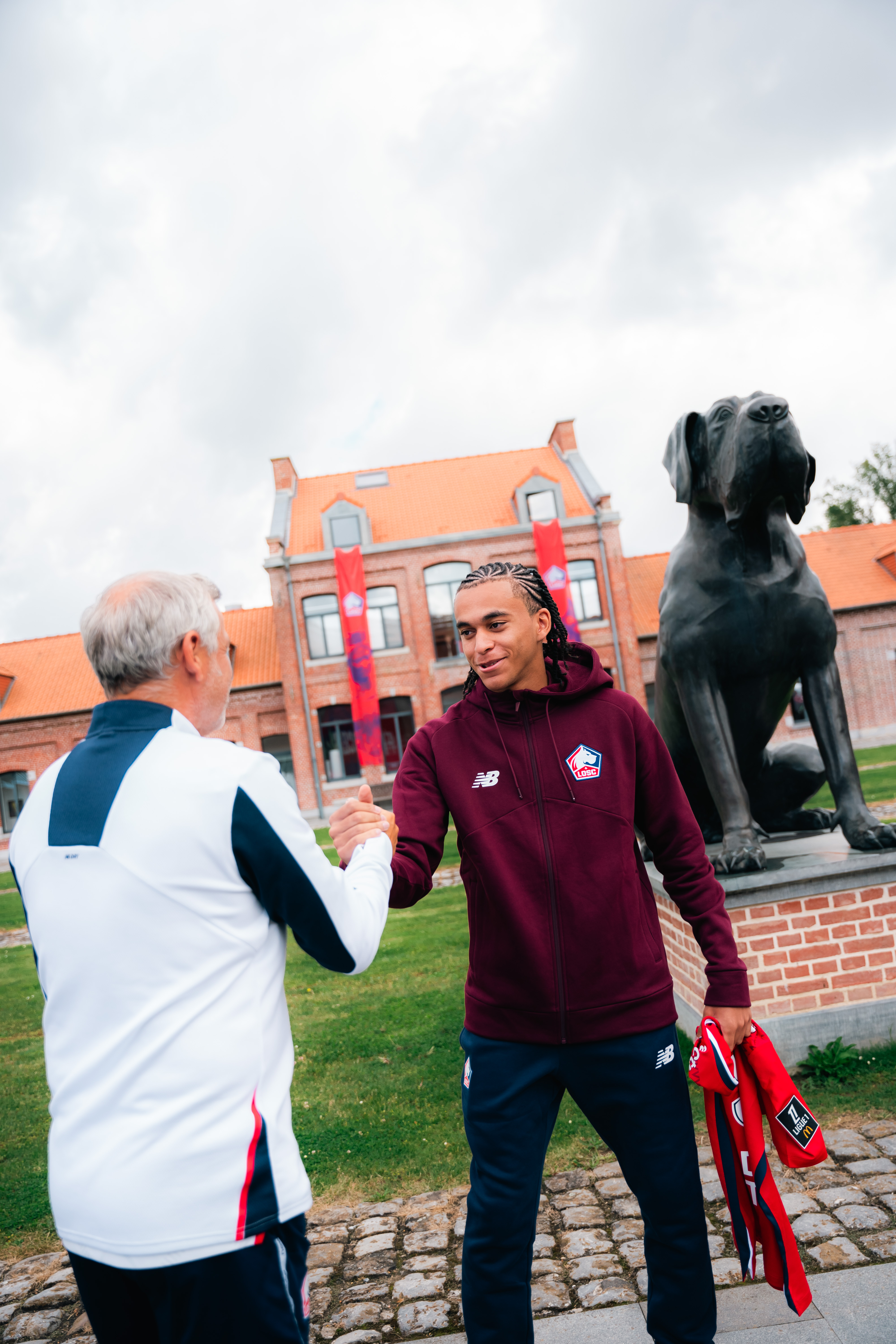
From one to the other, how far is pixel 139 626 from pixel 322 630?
921 inches

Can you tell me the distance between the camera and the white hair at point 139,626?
1.46 metres

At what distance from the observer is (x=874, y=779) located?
14.4 metres

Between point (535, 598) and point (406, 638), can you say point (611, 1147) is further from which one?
point (406, 638)

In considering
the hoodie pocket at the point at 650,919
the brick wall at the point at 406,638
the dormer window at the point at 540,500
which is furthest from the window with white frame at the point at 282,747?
the hoodie pocket at the point at 650,919

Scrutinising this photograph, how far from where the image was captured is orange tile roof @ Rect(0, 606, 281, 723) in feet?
85.1

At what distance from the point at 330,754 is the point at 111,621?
23.6 m

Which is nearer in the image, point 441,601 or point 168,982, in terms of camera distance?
point 168,982

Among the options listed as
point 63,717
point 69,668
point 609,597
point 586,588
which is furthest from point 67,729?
point 609,597

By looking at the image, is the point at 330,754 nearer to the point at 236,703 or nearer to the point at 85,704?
the point at 236,703

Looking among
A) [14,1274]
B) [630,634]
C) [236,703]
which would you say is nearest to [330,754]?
[236,703]

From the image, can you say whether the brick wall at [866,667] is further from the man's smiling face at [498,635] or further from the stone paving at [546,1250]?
the man's smiling face at [498,635]

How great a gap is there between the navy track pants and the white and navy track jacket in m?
0.04

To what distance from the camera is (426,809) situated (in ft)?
7.02

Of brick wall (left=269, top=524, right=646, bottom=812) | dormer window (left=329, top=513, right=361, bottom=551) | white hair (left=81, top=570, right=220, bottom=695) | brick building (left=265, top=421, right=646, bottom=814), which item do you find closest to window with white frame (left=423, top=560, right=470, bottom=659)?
brick building (left=265, top=421, right=646, bottom=814)
